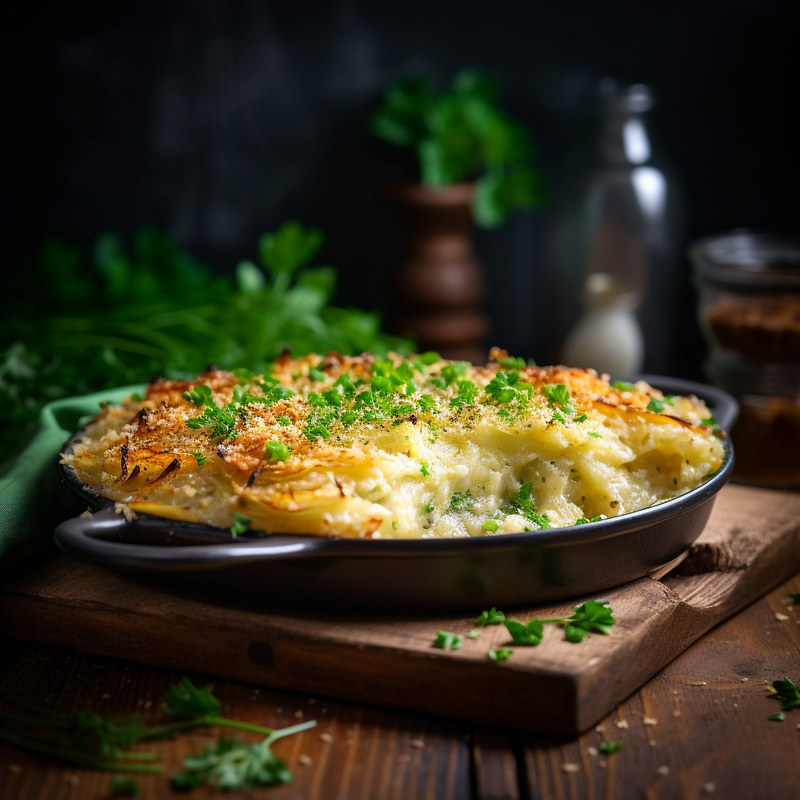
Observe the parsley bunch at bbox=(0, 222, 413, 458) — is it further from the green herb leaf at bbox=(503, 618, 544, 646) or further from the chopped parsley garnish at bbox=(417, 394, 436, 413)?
the green herb leaf at bbox=(503, 618, 544, 646)

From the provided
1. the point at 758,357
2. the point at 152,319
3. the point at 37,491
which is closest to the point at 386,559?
the point at 37,491

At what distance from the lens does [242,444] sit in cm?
164

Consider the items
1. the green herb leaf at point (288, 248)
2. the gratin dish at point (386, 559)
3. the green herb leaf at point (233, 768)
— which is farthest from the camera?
the green herb leaf at point (288, 248)

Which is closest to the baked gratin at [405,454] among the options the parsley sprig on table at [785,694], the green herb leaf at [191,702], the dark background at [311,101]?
the green herb leaf at [191,702]

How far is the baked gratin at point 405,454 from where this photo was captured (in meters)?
1.53

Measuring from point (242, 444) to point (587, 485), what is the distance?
2.04ft

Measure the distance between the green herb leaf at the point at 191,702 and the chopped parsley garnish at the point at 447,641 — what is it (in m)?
0.36

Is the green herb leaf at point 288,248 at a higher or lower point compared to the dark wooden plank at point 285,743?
higher

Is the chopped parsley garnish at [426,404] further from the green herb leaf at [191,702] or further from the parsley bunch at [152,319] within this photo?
the parsley bunch at [152,319]

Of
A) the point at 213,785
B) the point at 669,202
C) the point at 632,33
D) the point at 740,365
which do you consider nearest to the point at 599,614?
the point at 213,785

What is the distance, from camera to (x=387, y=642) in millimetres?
1489

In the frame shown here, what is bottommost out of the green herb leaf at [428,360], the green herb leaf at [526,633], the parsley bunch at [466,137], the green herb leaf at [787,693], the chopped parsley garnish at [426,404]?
the green herb leaf at [787,693]

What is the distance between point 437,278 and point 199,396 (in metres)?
→ 1.64

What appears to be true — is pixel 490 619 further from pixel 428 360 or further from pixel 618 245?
pixel 618 245
